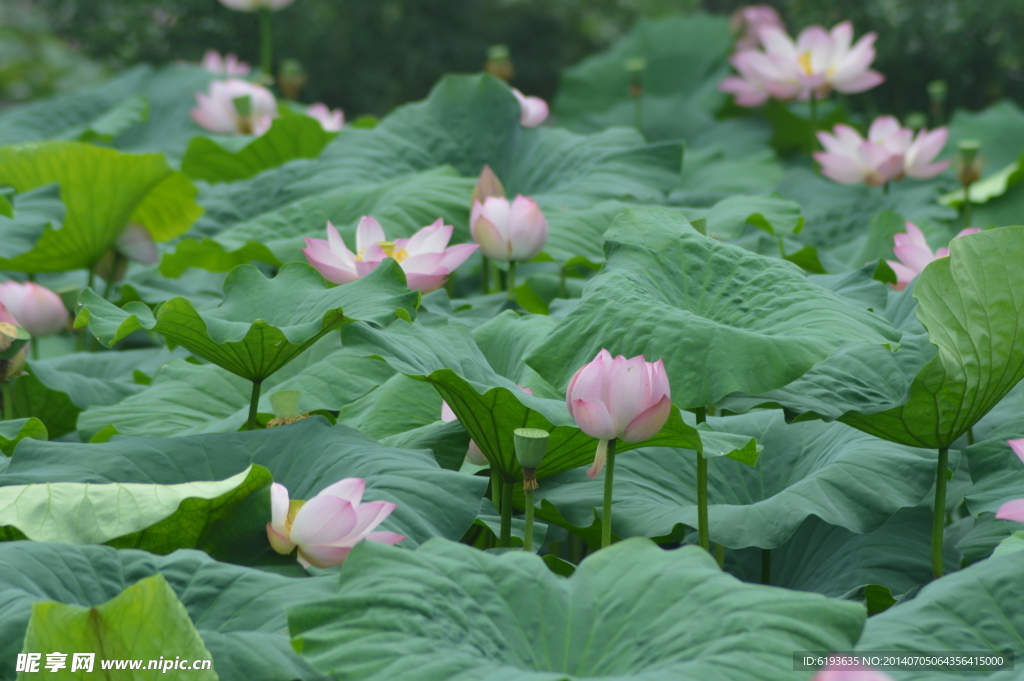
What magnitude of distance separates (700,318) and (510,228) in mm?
408

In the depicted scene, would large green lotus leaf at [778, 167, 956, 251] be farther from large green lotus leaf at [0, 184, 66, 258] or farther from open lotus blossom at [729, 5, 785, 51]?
large green lotus leaf at [0, 184, 66, 258]

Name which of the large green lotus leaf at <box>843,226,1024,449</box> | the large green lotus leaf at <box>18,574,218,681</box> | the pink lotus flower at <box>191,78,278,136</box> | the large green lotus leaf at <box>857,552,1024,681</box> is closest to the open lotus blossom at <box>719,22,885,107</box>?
the pink lotus flower at <box>191,78,278,136</box>

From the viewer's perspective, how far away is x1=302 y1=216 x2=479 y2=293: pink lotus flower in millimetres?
1049

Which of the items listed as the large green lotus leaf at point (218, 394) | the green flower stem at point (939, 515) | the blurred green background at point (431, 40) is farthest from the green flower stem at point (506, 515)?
the blurred green background at point (431, 40)

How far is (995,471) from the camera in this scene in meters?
0.89

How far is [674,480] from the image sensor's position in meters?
0.97

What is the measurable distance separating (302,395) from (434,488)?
28cm

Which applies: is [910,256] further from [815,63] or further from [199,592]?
[815,63]

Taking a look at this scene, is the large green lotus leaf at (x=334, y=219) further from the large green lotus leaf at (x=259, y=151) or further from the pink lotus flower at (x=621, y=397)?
the pink lotus flower at (x=621, y=397)

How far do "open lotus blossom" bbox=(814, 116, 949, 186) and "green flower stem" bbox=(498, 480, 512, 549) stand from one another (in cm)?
111

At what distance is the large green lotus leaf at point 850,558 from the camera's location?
0.87 meters

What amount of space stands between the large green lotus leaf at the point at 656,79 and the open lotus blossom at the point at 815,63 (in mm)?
650

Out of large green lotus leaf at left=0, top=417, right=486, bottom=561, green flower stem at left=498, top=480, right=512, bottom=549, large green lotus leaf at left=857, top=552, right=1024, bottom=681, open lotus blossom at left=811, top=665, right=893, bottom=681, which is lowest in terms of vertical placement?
green flower stem at left=498, top=480, right=512, bottom=549

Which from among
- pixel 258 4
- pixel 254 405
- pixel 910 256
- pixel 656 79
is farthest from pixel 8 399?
pixel 656 79
